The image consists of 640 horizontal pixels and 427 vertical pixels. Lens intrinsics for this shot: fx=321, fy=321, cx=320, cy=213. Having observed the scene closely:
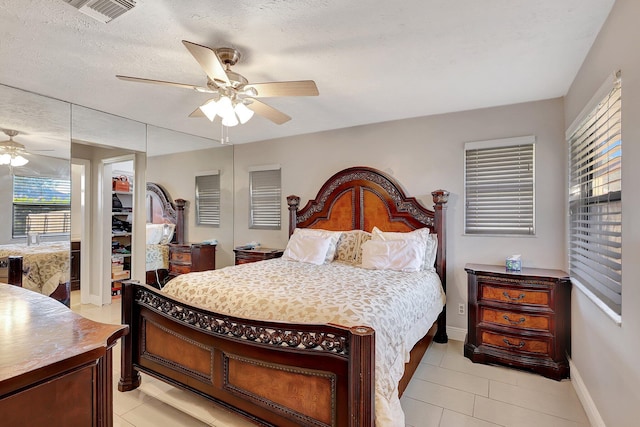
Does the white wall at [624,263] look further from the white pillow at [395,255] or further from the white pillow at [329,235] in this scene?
the white pillow at [329,235]

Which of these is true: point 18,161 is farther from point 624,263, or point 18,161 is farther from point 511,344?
point 511,344

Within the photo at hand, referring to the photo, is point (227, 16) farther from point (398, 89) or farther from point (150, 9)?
point (398, 89)

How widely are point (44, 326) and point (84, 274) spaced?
167 inches

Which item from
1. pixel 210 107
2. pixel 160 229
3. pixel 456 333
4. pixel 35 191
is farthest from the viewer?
pixel 160 229

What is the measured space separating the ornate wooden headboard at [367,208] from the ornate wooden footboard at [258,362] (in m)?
2.23

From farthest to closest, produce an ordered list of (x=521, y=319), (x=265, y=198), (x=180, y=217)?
(x=265, y=198), (x=180, y=217), (x=521, y=319)

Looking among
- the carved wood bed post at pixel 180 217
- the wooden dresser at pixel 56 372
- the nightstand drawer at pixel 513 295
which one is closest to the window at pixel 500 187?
the nightstand drawer at pixel 513 295

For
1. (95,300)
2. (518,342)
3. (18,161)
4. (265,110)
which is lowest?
(95,300)

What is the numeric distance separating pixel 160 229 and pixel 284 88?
3299mm

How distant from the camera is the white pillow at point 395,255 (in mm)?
3180

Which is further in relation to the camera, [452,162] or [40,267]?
[452,162]

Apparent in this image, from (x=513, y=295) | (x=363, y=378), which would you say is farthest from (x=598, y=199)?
(x=363, y=378)

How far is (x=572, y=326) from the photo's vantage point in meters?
2.66

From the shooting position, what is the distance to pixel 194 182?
4980 millimetres
